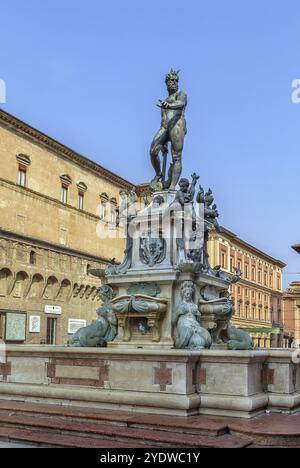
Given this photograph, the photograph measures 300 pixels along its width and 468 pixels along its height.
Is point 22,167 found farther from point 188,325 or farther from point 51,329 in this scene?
point 188,325

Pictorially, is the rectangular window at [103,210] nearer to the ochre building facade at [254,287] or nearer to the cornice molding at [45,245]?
the cornice molding at [45,245]

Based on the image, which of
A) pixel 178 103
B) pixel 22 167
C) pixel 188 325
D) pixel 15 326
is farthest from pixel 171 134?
pixel 22 167

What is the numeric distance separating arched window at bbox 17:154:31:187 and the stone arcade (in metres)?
29.5

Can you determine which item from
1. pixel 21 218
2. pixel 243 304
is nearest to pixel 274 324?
pixel 243 304

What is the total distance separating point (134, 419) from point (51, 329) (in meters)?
35.6

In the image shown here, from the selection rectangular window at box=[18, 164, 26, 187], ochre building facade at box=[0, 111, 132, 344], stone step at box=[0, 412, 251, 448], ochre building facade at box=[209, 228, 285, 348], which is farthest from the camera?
ochre building facade at box=[209, 228, 285, 348]

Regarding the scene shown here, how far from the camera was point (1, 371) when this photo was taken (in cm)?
1123

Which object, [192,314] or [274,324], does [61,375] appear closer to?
[192,314]

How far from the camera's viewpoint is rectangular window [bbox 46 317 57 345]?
4293 centimetres

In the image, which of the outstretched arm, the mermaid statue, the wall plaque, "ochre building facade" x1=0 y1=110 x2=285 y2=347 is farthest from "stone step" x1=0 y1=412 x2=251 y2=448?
"ochre building facade" x1=0 y1=110 x2=285 y2=347

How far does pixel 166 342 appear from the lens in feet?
37.3

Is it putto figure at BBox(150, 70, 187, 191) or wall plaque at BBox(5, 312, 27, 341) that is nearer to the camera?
putto figure at BBox(150, 70, 187, 191)

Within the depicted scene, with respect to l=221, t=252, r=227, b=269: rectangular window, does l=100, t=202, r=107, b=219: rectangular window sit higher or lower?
higher

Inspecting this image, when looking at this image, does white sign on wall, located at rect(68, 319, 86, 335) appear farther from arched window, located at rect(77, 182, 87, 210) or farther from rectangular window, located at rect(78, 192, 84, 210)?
rectangular window, located at rect(78, 192, 84, 210)
